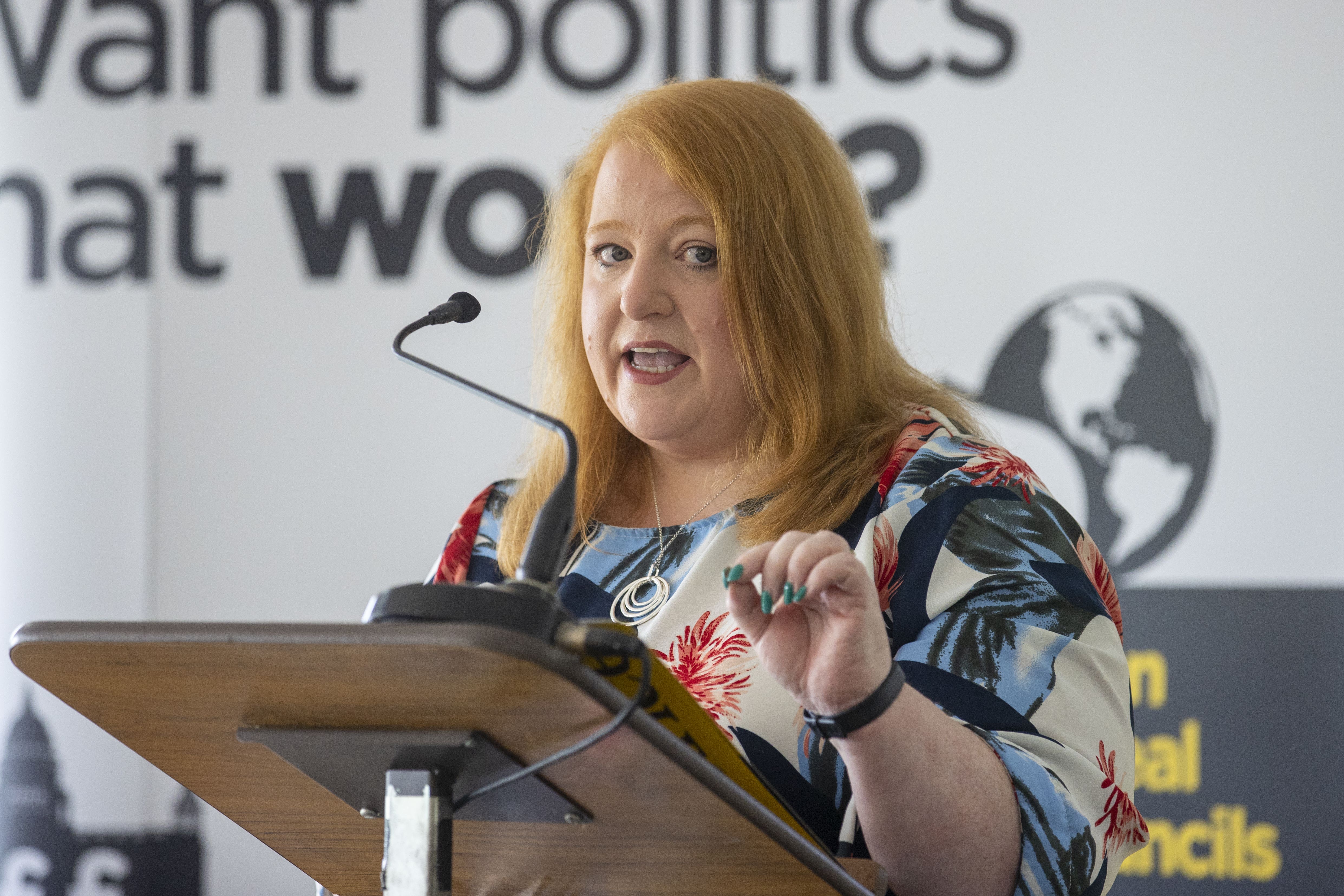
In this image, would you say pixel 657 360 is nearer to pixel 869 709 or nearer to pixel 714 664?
pixel 714 664

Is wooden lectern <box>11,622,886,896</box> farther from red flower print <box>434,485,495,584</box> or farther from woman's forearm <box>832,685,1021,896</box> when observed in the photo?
red flower print <box>434,485,495,584</box>

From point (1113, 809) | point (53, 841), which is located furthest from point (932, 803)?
point (53, 841)

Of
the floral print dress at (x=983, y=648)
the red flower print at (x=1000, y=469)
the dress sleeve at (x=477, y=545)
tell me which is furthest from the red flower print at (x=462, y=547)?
the red flower print at (x=1000, y=469)

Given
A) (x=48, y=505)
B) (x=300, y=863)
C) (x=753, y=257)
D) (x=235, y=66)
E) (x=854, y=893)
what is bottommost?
(x=48, y=505)

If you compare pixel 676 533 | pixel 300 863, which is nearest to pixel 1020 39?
pixel 676 533

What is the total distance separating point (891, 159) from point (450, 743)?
7.66 feet

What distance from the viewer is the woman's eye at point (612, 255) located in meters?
1.61

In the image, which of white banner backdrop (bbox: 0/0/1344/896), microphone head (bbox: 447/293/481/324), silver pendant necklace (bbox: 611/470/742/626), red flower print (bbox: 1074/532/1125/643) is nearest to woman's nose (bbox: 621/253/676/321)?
silver pendant necklace (bbox: 611/470/742/626)

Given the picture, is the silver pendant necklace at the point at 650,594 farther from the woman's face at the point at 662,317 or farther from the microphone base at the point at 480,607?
the microphone base at the point at 480,607

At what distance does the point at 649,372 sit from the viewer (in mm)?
1582

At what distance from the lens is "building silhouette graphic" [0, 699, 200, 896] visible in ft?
9.86

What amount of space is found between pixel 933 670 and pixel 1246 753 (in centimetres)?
181

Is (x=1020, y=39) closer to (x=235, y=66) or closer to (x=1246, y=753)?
(x=1246, y=753)

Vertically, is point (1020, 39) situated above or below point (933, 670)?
above
